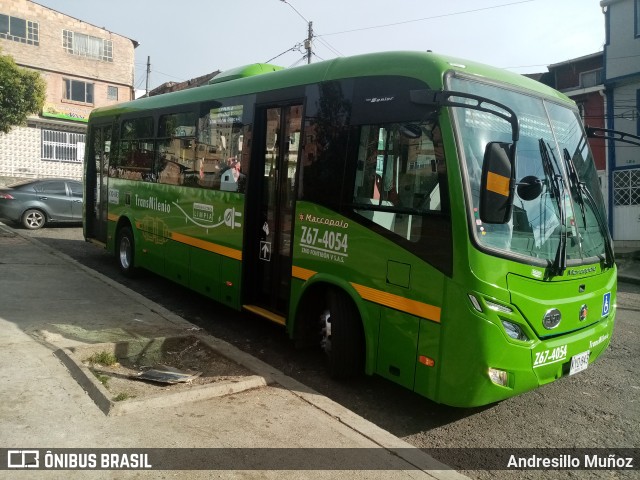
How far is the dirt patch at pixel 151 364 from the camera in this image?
4375mm

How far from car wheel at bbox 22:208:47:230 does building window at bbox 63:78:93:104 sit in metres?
25.1

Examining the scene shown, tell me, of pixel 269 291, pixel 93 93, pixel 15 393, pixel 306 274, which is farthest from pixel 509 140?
pixel 93 93

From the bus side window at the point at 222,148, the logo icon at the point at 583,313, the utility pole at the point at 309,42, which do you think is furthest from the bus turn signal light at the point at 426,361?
the utility pole at the point at 309,42

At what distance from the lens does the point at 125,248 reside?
32.1ft

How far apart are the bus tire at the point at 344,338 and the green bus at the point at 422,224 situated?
1 cm

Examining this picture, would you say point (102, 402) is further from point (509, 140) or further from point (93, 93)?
point (93, 93)

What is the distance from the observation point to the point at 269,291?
6.23 metres

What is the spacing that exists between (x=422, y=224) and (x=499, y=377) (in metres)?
1.28

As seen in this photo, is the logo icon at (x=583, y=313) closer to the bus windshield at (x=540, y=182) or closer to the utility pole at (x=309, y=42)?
the bus windshield at (x=540, y=182)

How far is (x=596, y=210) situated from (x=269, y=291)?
11.5 ft

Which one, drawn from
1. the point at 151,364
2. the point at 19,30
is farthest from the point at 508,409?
the point at 19,30

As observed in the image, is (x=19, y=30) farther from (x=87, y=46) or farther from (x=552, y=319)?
(x=552, y=319)

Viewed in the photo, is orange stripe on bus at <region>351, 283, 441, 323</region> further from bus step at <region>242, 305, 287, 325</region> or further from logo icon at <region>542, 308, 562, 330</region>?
bus step at <region>242, 305, 287, 325</region>

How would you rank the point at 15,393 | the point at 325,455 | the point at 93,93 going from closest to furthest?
the point at 325,455, the point at 15,393, the point at 93,93
